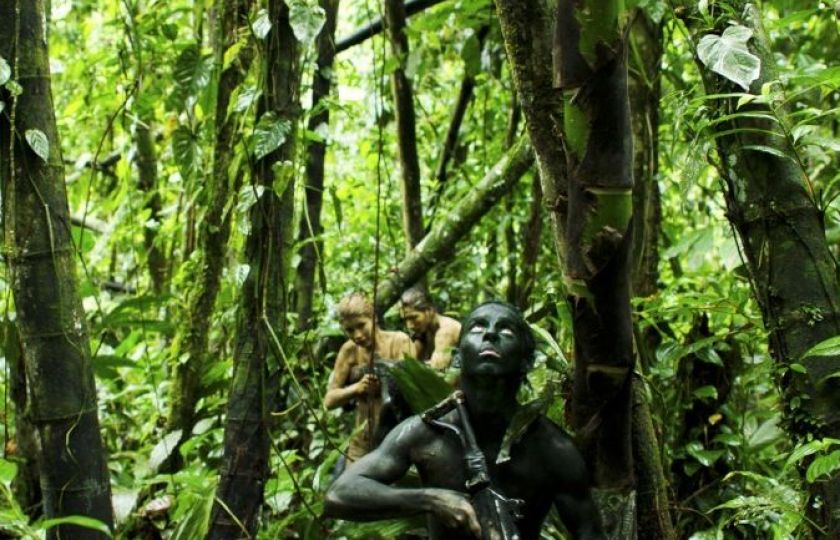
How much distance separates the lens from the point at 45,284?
9.21 feet

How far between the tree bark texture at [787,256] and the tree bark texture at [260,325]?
137cm

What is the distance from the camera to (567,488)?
2918mm

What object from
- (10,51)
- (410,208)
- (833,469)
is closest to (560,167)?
(833,469)

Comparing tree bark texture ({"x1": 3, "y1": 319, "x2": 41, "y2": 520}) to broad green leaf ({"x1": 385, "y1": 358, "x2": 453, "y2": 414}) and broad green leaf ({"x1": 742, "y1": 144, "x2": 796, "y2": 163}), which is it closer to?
broad green leaf ({"x1": 385, "y1": 358, "x2": 453, "y2": 414})

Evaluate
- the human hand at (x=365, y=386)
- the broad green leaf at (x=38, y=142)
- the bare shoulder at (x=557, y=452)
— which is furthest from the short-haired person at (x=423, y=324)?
the broad green leaf at (x=38, y=142)

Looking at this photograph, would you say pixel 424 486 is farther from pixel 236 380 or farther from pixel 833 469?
pixel 833 469

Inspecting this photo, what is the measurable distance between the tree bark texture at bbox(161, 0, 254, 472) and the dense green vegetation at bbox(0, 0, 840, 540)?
15 mm

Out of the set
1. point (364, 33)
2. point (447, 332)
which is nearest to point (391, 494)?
point (447, 332)

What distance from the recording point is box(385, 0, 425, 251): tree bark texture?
20.9 ft

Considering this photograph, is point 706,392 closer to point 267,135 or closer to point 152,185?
point 267,135

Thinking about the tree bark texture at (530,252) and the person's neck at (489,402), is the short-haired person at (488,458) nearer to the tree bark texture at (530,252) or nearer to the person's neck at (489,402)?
the person's neck at (489,402)

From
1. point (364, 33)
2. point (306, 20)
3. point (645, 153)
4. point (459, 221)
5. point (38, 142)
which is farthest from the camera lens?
point (364, 33)

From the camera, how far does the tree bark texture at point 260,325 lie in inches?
134

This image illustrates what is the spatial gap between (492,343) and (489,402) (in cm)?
18
